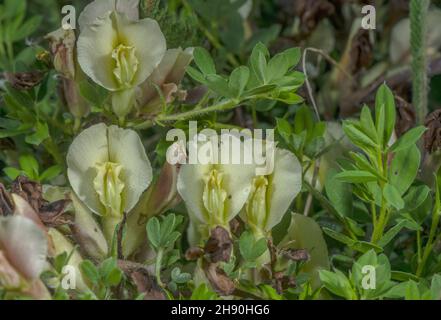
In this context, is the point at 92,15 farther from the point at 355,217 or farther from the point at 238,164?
the point at 355,217

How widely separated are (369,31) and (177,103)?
33 cm

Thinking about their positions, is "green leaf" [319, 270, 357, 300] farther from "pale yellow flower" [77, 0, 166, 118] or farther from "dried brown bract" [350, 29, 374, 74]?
"dried brown bract" [350, 29, 374, 74]

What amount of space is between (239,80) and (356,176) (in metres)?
0.14

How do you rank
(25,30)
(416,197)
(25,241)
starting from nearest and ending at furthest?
1. (25,241)
2. (416,197)
3. (25,30)

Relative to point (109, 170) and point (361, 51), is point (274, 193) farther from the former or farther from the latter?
point (361, 51)

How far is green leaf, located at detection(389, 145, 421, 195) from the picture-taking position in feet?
2.65

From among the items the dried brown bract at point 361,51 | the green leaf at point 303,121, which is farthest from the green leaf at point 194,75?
the dried brown bract at point 361,51

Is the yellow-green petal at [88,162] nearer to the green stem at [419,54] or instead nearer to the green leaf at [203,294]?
the green leaf at [203,294]

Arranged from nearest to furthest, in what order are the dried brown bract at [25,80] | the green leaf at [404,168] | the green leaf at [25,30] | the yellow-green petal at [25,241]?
the yellow-green petal at [25,241]
the green leaf at [404,168]
the dried brown bract at [25,80]
the green leaf at [25,30]

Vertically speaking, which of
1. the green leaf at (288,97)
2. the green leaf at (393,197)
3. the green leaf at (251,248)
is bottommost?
the green leaf at (251,248)

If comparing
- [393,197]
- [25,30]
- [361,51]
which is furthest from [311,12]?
[393,197]

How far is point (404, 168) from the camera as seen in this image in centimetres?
82

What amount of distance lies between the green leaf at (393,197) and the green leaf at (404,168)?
0.08ft

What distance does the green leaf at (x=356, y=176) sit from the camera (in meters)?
0.78
